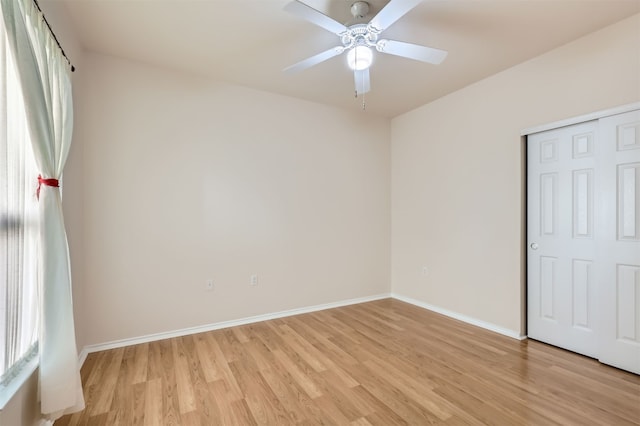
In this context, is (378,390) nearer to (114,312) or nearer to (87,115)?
(114,312)

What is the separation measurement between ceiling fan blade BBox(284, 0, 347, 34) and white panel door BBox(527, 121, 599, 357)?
2392mm

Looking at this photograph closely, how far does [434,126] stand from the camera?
3.95 meters

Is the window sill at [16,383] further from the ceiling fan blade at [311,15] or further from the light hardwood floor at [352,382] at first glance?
the ceiling fan blade at [311,15]

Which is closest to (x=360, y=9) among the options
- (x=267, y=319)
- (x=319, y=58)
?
(x=319, y=58)

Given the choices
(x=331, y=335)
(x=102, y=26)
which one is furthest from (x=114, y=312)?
(x=102, y=26)

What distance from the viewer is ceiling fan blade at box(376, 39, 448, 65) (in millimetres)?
2049

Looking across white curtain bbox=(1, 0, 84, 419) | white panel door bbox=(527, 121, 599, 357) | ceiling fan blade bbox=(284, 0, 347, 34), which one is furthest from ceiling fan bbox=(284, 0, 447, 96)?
white panel door bbox=(527, 121, 599, 357)

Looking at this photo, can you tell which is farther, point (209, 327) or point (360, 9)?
point (209, 327)

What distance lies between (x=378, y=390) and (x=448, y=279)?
209cm

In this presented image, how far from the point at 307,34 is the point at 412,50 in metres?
0.92

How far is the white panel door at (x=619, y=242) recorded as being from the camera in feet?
7.61

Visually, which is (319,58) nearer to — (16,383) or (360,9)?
(360,9)

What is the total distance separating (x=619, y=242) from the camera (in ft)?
7.88

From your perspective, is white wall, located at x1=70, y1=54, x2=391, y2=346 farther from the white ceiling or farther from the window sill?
the window sill
